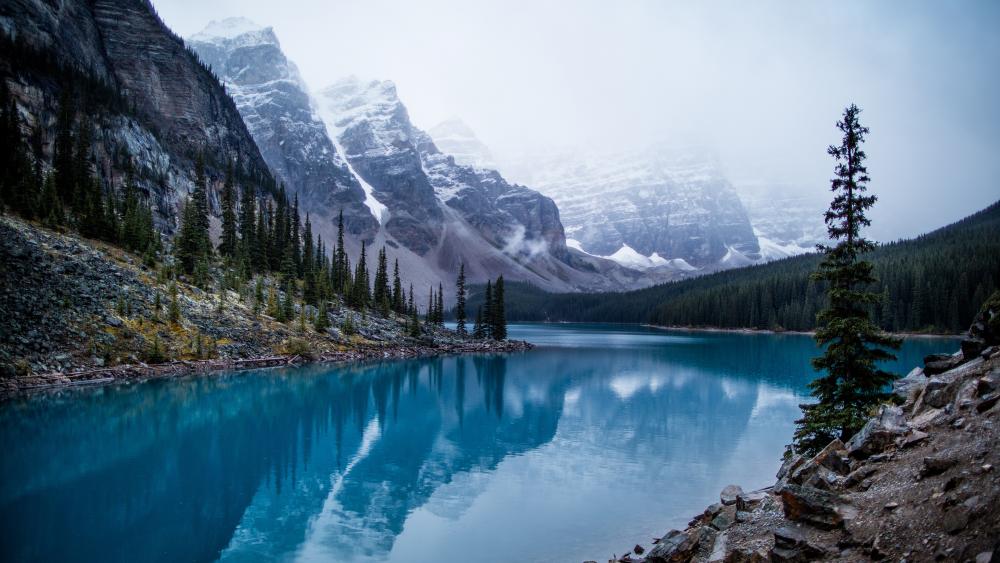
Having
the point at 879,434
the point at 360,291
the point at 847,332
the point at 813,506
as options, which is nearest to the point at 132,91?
the point at 360,291

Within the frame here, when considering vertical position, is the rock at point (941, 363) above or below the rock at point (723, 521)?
above

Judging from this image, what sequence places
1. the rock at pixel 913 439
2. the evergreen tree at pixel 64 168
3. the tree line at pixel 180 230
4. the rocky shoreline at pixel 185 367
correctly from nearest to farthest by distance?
the rock at pixel 913 439, the rocky shoreline at pixel 185 367, the tree line at pixel 180 230, the evergreen tree at pixel 64 168

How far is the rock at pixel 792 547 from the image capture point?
28.8 ft

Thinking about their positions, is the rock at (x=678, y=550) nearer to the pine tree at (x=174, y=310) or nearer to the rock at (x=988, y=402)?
the rock at (x=988, y=402)

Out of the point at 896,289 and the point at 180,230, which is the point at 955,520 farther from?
the point at 896,289

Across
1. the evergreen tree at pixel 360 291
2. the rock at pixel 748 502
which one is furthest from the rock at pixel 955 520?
the evergreen tree at pixel 360 291

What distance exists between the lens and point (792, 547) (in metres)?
9.15

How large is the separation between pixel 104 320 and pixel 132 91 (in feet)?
383

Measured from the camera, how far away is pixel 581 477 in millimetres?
24781

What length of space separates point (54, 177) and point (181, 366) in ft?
116

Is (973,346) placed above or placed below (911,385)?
above

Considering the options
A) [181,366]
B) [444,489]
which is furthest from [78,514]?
[181,366]

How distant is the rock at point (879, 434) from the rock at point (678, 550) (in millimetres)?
3946

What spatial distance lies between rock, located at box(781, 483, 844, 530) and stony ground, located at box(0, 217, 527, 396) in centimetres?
4478
